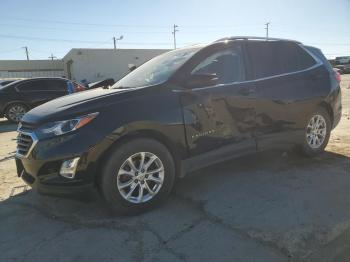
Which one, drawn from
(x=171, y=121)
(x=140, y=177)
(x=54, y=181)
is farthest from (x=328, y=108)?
(x=54, y=181)

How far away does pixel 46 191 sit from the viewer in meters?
3.32

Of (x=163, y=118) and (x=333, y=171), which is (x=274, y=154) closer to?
(x=333, y=171)

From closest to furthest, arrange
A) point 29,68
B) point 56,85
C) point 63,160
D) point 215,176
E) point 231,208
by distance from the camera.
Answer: point 63,160 → point 231,208 → point 215,176 → point 56,85 → point 29,68

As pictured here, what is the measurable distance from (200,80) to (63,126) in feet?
4.84

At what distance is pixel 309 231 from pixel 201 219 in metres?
0.99

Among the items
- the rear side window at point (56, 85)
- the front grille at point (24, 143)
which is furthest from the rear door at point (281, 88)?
the rear side window at point (56, 85)

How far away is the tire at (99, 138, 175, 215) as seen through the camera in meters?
3.35

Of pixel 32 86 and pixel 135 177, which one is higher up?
pixel 32 86

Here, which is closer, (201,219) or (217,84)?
(201,219)

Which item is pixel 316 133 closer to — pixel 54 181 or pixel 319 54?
pixel 319 54

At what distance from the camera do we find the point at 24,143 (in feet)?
11.5

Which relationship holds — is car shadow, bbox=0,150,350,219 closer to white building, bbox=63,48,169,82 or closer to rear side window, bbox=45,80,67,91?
rear side window, bbox=45,80,67,91

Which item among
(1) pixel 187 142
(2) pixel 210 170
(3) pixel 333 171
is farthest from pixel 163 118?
(3) pixel 333 171

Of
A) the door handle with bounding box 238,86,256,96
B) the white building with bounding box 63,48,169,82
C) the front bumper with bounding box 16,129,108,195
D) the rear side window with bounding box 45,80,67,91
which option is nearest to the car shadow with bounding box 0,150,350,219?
the front bumper with bounding box 16,129,108,195
